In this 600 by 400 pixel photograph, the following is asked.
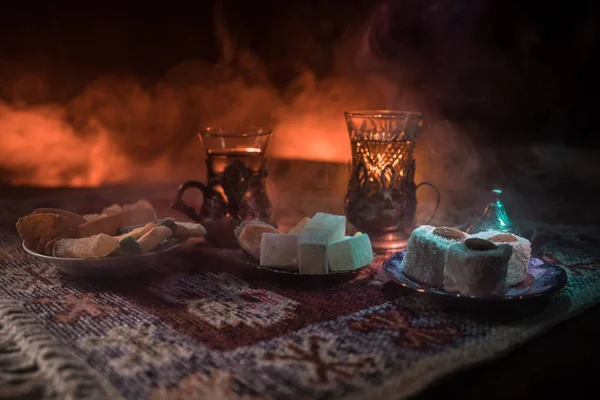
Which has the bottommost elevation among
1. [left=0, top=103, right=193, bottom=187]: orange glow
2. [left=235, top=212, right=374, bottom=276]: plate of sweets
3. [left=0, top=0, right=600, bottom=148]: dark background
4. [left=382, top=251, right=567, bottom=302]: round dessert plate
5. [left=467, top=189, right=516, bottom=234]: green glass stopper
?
[left=382, top=251, right=567, bottom=302]: round dessert plate

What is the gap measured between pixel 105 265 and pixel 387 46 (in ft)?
3.60

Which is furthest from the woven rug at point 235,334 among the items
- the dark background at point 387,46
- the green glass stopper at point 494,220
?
the dark background at point 387,46

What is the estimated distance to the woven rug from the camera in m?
0.70

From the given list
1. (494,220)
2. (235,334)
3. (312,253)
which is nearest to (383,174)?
(494,220)

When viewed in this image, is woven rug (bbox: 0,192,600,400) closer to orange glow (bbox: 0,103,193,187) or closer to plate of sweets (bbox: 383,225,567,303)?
plate of sweets (bbox: 383,225,567,303)

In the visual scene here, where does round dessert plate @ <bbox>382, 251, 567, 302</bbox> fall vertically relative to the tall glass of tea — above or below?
below

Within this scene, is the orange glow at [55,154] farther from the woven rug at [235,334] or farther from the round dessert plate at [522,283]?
the round dessert plate at [522,283]

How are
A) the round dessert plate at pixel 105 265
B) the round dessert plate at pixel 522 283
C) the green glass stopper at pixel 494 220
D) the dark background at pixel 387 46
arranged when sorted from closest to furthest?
the round dessert plate at pixel 522 283, the round dessert plate at pixel 105 265, the green glass stopper at pixel 494 220, the dark background at pixel 387 46

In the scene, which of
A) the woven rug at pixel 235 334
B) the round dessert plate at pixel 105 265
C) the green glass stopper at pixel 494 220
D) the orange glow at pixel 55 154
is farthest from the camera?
the orange glow at pixel 55 154

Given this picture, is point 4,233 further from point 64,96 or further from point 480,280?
point 480,280

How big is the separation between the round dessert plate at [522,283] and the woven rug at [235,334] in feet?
0.11

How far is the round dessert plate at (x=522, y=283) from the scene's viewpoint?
0.89 m

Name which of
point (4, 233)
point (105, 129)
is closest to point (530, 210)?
point (105, 129)

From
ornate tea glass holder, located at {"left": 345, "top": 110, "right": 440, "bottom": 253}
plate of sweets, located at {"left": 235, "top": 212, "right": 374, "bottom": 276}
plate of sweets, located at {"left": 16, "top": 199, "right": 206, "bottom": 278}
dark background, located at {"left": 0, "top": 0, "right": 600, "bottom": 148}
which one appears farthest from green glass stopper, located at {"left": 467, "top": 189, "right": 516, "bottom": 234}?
plate of sweets, located at {"left": 16, "top": 199, "right": 206, "bottom": 278}
